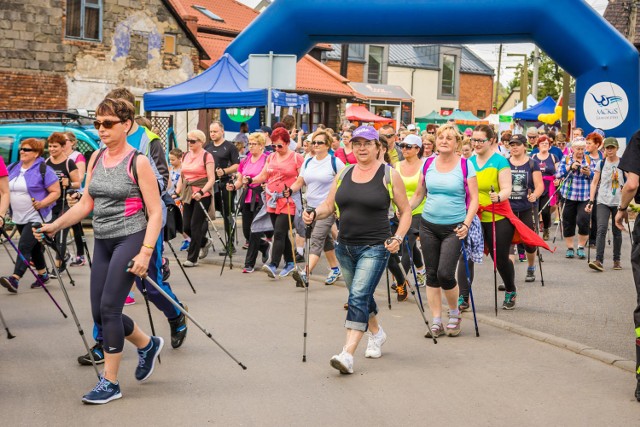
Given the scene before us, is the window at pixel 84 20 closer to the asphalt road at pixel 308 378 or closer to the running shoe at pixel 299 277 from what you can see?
the running shoe at pixel 299 277

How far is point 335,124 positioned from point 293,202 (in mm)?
30065

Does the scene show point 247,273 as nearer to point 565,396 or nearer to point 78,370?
point 78,370

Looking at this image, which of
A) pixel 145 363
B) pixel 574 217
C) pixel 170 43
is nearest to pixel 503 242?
pixel 145 363

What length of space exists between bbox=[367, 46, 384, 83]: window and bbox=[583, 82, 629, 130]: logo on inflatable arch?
43631mm

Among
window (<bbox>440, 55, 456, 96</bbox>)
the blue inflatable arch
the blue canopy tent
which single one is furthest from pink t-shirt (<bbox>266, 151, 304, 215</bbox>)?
window (<bbox>440, 55, 456, 96</bbox>)

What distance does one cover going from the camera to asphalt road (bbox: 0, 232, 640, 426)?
5680mm

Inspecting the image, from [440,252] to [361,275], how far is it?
4.51 ft

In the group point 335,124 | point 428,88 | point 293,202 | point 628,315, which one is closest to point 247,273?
point 293,202

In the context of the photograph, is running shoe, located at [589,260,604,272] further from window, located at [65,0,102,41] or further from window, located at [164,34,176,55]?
window, located at [164,34,176,55]

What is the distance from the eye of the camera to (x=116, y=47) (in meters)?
27.5

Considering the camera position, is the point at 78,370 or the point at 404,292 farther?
the point at 404,292

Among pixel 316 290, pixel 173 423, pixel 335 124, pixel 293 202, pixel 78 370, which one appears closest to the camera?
pixel 173 423

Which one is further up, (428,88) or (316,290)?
(428,88)

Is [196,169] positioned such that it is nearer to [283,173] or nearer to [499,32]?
[283,173]
